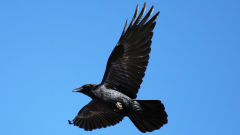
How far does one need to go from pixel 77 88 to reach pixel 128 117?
127 cm

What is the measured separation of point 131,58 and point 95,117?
1.86m

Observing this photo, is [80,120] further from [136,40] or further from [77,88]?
[136,40]

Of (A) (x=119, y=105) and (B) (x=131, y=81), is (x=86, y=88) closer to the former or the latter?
(A) (x=119, y=105)

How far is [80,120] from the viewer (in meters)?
9.03

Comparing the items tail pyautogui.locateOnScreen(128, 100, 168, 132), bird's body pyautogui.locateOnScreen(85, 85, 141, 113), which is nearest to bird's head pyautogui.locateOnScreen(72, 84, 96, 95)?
bird's body pyautogui.locateOnScreen(85, 85, 141, 113)

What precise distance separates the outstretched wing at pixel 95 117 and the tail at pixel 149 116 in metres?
0.67

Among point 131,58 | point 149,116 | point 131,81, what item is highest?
point 131,58

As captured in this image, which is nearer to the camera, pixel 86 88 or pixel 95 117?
pixel 86 88

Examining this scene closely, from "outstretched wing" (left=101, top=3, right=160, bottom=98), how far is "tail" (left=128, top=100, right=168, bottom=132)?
34 cm

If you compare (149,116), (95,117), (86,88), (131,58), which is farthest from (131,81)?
(95,117)

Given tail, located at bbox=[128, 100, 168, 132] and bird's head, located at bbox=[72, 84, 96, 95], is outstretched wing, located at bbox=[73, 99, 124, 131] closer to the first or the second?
bird's head, located at bbox=[72, 84, 96, 95]

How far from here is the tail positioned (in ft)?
24.7

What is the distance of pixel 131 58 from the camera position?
25.7 ft

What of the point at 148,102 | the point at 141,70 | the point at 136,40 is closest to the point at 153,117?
the point at 148,102
